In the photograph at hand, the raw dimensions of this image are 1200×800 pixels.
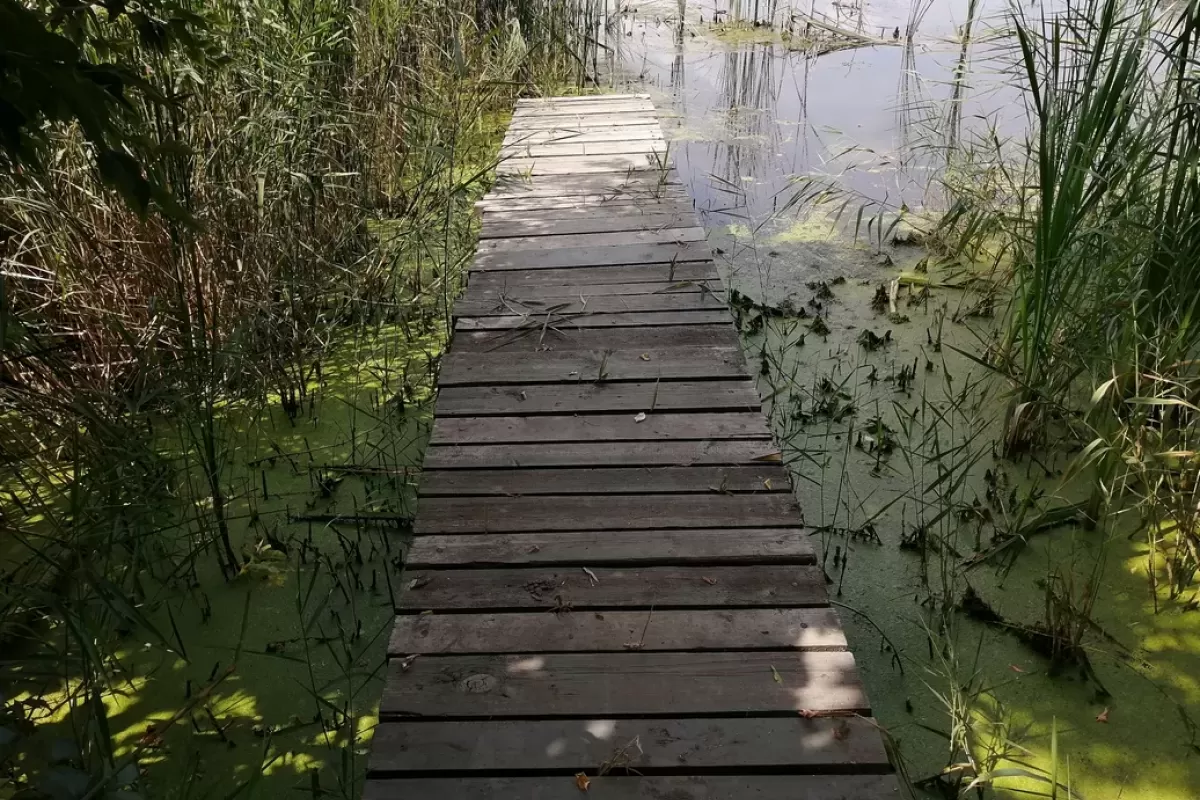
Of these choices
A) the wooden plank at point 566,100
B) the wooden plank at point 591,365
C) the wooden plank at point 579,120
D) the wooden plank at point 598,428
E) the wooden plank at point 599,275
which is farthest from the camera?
the wooden plank at point 566,100

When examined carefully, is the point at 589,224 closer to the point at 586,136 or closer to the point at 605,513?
the point at 586,136

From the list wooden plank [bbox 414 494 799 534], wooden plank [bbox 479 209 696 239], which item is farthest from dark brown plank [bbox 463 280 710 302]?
wooden plank [bbox 414 494 799 534]

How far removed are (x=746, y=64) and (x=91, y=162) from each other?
16.5ft

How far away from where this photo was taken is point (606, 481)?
2.06 metres

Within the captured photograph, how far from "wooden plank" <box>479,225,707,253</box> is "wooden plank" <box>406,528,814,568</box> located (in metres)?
1.55

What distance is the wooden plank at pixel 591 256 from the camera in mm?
3080

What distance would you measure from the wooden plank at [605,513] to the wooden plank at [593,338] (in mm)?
693

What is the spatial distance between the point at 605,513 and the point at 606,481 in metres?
0.12

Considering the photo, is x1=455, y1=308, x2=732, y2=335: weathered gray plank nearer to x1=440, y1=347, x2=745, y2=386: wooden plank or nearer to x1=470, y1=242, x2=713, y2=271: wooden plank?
x1=440, y1=347, x2=745, y2=386: wooden plank

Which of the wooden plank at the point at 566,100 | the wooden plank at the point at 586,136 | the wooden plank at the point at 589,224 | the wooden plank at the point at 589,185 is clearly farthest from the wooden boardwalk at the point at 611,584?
the wooden plank at the point at 566,100

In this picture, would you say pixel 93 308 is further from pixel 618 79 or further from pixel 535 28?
pixel 618 79

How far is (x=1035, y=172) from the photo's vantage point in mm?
3473

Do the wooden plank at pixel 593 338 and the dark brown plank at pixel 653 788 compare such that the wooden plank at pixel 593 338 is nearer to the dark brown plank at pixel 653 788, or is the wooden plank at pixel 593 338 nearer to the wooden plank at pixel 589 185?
the wooden plank at pixel 589 185

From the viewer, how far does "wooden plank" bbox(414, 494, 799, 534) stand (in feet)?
6.25
